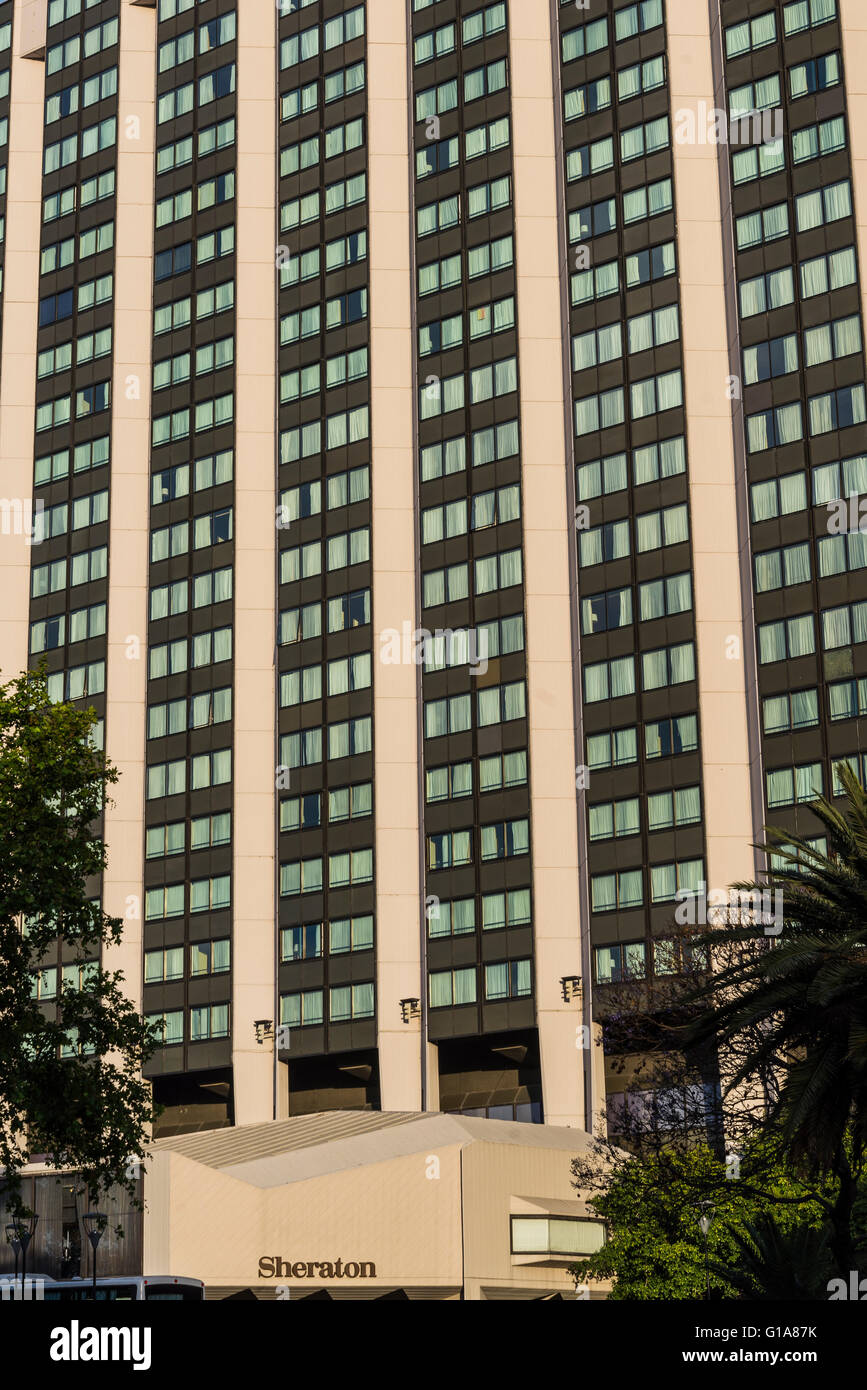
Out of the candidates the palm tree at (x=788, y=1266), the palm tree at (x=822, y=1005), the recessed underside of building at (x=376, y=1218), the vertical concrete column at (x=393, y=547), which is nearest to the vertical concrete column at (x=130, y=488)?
the vertical concrete column at (x=393, y=547)

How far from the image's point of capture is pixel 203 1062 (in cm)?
8819

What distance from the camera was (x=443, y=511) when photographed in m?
89.6

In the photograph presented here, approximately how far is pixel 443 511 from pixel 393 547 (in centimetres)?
328

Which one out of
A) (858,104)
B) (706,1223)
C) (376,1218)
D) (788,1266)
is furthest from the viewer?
(858,104)

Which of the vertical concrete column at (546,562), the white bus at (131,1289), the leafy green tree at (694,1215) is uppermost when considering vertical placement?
the vertical concrete column at (546,562)

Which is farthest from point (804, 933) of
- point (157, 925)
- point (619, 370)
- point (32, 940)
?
point (157, 925)

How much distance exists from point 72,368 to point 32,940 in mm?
70549

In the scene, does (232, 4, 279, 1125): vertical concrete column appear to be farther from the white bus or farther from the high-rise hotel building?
the white bus

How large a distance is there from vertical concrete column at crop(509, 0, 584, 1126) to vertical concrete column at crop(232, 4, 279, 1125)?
1589 centimetres

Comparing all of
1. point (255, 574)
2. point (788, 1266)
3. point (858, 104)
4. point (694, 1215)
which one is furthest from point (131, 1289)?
point (858, 104)

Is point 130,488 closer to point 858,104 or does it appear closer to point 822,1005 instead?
point 858,104

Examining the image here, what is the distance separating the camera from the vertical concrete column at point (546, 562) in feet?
261

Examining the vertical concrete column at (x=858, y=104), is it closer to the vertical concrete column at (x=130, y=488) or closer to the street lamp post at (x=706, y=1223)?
the street lamp post at (x=706, y=1223)

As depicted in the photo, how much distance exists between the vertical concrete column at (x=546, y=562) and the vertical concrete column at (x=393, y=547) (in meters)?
7.19
